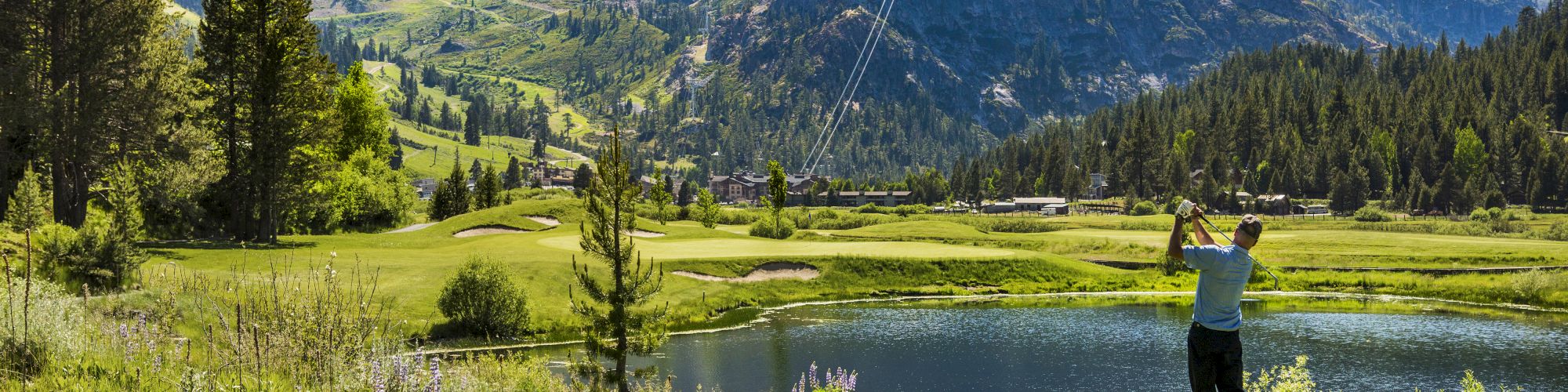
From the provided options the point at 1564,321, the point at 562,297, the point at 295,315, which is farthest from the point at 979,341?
the point at 295,315

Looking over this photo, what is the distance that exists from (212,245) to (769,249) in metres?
31.6

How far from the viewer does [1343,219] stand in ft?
461

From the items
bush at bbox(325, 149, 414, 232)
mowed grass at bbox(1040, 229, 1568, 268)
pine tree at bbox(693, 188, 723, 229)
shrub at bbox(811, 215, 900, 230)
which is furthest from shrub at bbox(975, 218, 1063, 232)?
bush at bbox(325, 149, 414, 232)

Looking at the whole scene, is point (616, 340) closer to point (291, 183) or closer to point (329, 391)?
point (329, 391)

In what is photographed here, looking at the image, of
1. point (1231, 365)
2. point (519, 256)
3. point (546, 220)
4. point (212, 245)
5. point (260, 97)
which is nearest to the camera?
point (1231, 365)

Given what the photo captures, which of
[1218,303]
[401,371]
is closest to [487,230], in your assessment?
[401,371]

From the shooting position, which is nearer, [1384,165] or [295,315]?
[295,315]

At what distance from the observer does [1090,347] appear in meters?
42.2

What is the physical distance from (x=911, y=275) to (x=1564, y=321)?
32592 mm

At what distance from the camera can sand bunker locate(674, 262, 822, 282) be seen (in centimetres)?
5894

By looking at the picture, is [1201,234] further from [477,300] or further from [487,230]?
[487,230]

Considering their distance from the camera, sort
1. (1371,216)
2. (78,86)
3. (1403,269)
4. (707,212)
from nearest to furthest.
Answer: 1. (78,86)
2. (1403,269)
3. (707,212)
4. (1371,216)

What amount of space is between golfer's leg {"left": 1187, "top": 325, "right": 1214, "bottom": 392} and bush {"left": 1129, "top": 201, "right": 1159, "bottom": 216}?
16145 cm

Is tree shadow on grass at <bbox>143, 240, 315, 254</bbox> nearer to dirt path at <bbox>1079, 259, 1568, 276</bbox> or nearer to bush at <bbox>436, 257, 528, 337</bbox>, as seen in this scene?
bush at <bbox>436, 257, 528, 337</bbox>
